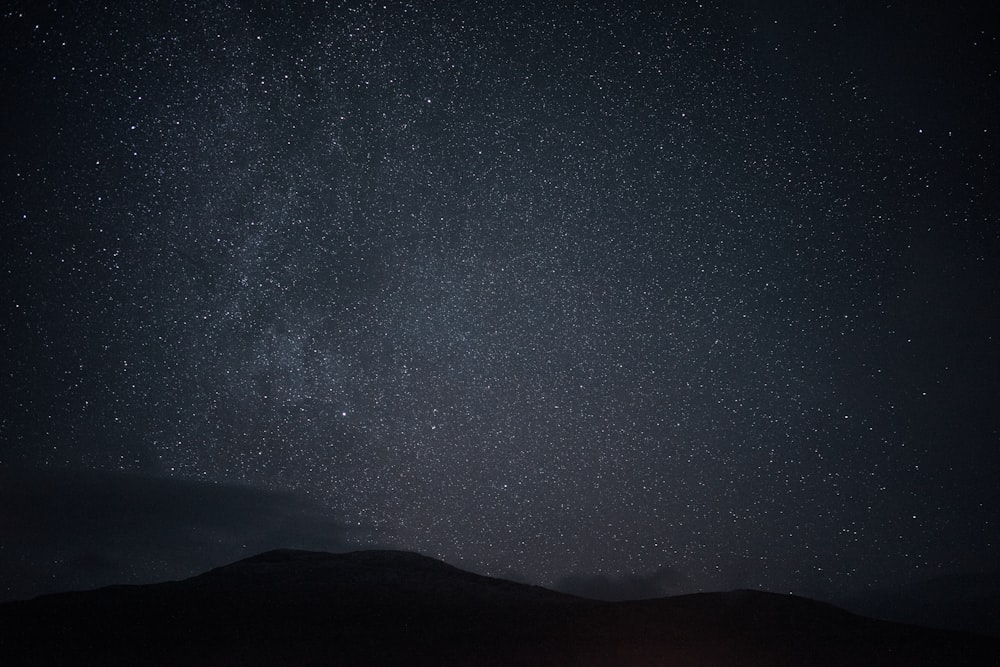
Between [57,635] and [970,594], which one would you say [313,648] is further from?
[970,594]

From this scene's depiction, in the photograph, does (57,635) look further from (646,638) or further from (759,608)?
(759,608)

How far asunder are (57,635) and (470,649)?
34.1ft

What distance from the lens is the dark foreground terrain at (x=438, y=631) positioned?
45.8ft

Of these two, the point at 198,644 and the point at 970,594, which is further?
the point at 970,594

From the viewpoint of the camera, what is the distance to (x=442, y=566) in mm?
29406

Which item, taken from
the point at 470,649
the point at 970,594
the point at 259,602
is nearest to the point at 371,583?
the point at 259,602

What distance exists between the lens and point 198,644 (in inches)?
585

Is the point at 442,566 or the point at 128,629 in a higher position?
the point at 442,566

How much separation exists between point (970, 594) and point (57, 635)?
249 meters

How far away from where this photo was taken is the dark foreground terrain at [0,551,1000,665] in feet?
45.8

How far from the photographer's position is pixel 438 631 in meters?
16.1

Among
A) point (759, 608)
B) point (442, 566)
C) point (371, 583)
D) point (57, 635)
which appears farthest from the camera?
point (442, 566)

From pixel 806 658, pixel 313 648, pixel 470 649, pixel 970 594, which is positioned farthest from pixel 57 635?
pixel 970 594

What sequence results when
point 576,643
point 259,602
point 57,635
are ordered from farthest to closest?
point 259,602 → point 57,635 → point 576,643
